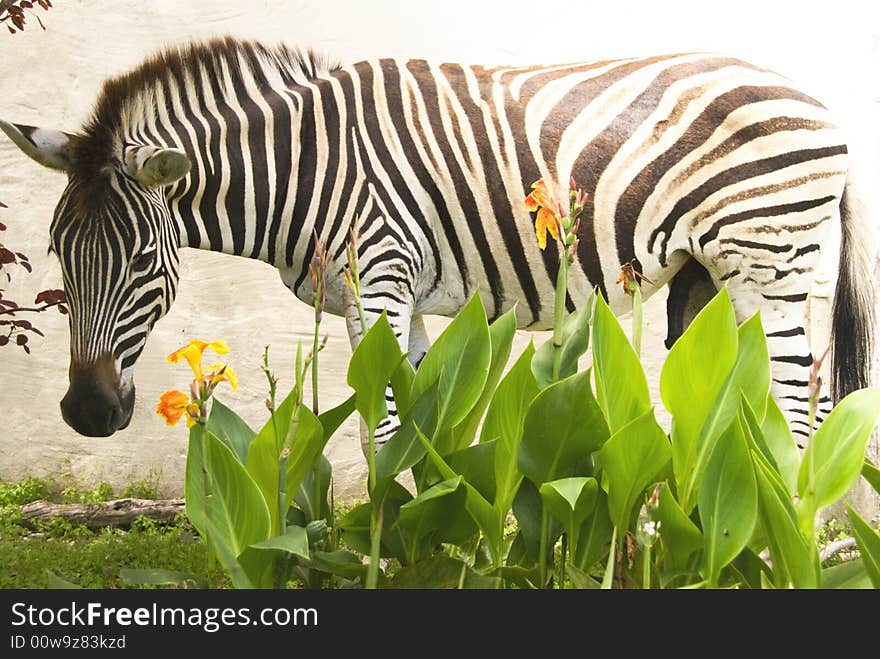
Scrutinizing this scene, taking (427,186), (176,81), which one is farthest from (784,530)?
(176,81)

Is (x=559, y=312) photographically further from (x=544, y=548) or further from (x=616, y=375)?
(x=544, y=548)

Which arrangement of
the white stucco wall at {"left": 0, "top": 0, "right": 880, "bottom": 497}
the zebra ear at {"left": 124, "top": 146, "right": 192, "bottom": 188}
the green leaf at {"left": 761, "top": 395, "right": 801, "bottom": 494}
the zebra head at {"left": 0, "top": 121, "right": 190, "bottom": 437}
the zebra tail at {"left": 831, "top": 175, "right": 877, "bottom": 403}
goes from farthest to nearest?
the white stucco wall at {"left": 0, "top": 0, "right": 880, "bottom": 497}
the zebra tail at {"left": 831, "top": 175, "right": 877, "bottom": 403}
the zebra head at {"left": 0, "top": 121, "right": 190, "bottom": 437}
the zebra ear at {"left": 124, "top": 146, "right": 192, "bottom": 188}
the green leaf at {"left": 761, "top": 395, "right": 801, "bottom": 494}

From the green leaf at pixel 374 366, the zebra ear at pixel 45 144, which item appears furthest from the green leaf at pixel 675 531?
the zebra ear at pixel 45 144

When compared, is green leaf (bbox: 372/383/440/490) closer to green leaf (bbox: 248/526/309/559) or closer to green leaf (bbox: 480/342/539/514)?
green leaf (bbox: 480/342/539/514)

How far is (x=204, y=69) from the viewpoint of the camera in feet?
10.9

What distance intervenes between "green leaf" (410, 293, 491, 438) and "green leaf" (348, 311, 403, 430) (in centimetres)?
10

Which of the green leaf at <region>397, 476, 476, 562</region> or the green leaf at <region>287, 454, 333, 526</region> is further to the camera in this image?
the green leaf at <region>287, 454, 333, 526</region>

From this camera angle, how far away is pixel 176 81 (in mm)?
3297

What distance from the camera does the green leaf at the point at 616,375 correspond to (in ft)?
6.58

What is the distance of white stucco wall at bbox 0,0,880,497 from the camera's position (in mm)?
4445

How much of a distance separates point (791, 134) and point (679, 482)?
1796 millimetres

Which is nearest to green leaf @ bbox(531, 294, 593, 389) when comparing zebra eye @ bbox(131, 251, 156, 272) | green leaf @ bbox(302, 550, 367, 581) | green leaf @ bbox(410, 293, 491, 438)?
green leaf @ bbox(410, 293, 491, 438)

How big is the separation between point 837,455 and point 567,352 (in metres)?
0.61
